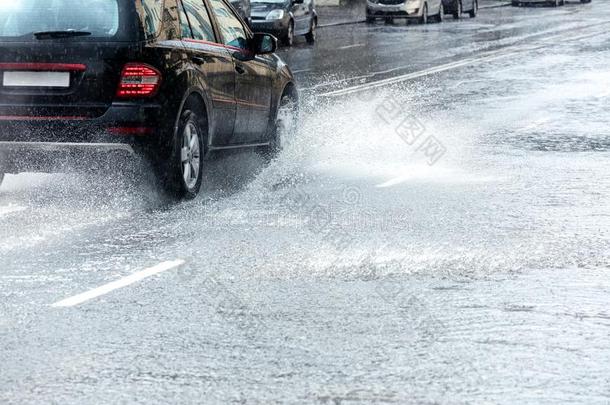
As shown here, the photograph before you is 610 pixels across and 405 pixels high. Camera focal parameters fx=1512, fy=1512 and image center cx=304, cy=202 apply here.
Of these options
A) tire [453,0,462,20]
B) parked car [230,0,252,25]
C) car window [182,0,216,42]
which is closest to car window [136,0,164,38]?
car window [182,0,216,42]

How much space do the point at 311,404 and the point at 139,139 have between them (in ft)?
17.0

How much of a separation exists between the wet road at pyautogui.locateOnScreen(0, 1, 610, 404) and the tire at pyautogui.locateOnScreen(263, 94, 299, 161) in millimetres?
195

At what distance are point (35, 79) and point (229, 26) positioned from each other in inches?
92.9

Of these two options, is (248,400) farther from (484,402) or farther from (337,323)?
(337,323)

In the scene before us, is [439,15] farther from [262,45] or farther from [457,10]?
[262,45]

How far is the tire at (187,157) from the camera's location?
1071 cm

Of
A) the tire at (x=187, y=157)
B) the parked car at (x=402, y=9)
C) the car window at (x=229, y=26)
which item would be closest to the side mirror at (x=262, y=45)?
the car window at (x=229, y=26)

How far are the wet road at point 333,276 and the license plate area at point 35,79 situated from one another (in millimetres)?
787

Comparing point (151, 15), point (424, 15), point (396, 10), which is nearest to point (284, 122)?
point (151, 15)

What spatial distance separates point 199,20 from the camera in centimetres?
1182

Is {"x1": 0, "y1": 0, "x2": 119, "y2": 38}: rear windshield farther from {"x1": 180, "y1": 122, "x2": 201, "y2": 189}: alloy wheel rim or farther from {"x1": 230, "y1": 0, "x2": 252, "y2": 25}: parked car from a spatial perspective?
{"x1": 230, "y1": 0, "x2": 252, "y2": 25}: parked car

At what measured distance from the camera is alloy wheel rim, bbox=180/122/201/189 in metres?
11.0

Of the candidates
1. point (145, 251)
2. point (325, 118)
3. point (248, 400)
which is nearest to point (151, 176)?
point (145, 251)

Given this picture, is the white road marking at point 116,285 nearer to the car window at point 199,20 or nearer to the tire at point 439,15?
the car window at point 199,20
